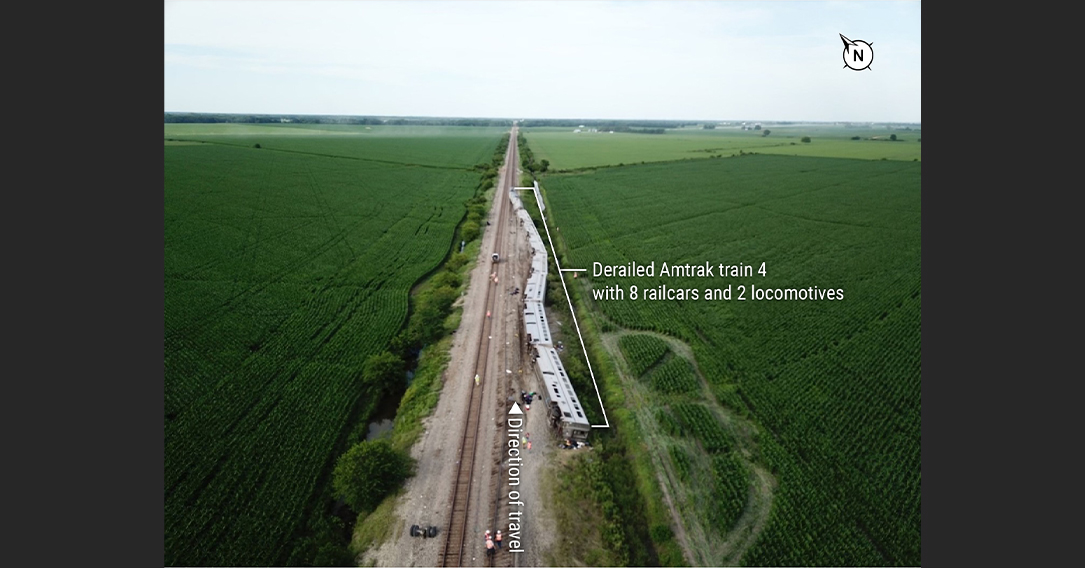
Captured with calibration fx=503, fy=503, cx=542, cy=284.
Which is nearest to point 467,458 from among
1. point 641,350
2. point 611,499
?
point 611,499

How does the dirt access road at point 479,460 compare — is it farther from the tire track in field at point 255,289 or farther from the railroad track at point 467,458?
the tire track in field at point 255,289

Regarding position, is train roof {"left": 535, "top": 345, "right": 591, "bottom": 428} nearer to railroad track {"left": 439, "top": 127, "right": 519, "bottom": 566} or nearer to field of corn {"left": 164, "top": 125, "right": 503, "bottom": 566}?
railroad track {"left": 439, "top": 127, "right": 519, "bottom": 566}

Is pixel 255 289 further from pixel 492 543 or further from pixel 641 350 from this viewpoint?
pixel 492 543

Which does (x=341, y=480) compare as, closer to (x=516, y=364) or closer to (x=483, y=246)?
(x=516, y=364)

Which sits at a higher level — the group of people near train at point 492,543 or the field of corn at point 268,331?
the field of corn at point 268,331

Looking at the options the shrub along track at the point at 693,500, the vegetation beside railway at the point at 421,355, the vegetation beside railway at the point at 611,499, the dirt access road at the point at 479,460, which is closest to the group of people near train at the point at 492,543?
the dirt access road at the point at 479,460
